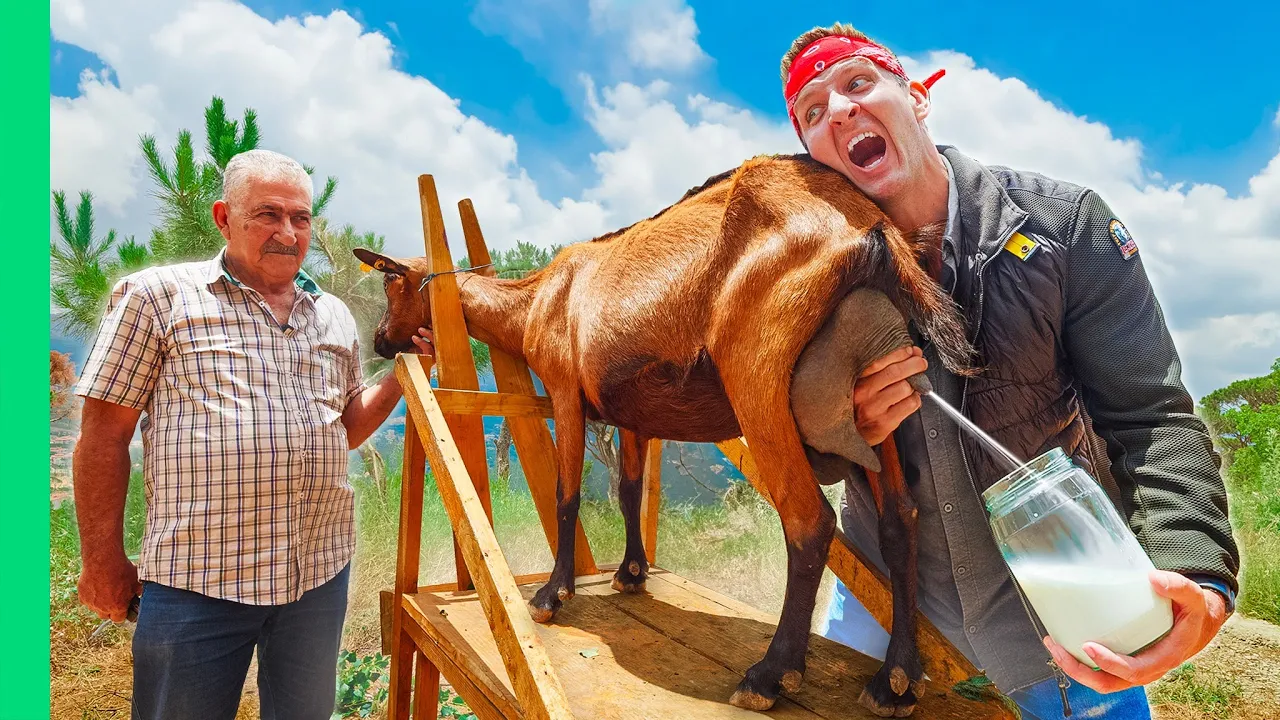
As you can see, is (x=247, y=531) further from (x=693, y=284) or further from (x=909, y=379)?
(x=909, y=379)

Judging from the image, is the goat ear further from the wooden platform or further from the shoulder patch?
the shoulder patch

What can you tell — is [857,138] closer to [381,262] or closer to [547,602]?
[547,602]

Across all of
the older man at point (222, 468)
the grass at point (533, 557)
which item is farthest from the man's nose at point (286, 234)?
the grass at point (533, 557)

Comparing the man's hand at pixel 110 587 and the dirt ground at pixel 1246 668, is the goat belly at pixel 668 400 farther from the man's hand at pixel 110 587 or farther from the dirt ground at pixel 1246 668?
the dirt ground at pixel 1246 668

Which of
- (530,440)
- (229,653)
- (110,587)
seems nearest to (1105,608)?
(530,440)

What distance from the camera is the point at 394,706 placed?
3.25 metres

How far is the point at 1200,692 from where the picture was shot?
227 inches

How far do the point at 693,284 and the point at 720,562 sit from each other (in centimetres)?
731

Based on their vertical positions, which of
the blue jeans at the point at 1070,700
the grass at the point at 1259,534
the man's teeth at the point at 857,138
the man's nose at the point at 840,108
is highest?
the man's nose at the point at 840,108

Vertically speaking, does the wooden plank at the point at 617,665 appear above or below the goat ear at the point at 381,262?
below

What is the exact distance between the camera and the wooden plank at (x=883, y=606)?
2.16 meters

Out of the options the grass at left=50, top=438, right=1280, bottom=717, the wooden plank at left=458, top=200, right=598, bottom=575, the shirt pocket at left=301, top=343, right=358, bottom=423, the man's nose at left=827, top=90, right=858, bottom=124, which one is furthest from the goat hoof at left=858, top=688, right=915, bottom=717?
the grass at left=50, top=438, right=1280, bottom=717

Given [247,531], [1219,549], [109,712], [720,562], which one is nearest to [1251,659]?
[720,562]

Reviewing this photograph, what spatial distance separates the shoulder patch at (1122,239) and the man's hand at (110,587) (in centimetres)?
334
